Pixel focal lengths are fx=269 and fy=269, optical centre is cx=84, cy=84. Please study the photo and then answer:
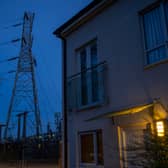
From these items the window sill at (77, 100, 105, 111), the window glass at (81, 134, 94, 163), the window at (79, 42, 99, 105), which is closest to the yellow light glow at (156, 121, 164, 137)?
the window sill at (77, 100, 105, 111)

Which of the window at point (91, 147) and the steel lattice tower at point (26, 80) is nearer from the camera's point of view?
the window at point (91, 147)

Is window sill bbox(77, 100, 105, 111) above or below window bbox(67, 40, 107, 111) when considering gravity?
below

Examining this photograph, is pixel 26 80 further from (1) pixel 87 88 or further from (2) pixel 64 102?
(1) pixel 87 88

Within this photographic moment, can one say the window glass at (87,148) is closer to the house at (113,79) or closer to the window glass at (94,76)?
the house at (113,79)

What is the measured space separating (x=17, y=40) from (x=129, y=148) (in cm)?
3102

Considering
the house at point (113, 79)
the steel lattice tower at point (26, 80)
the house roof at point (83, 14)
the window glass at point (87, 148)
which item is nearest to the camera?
the house at point (113, 79)

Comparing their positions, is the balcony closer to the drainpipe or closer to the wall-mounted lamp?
the drainpipe

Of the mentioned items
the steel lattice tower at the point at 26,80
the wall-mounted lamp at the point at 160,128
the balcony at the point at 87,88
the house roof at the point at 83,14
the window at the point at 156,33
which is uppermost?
the steel lattice tower at the point at 26,80

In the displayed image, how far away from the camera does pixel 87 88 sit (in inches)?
442

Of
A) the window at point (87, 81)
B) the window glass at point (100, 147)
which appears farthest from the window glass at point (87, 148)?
the window at point (87, 81)

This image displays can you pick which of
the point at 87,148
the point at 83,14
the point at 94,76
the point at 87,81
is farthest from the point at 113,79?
the point at 83,14

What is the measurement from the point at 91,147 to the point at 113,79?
287 centimetres

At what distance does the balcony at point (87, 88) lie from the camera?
10.1m

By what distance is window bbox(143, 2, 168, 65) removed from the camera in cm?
823
